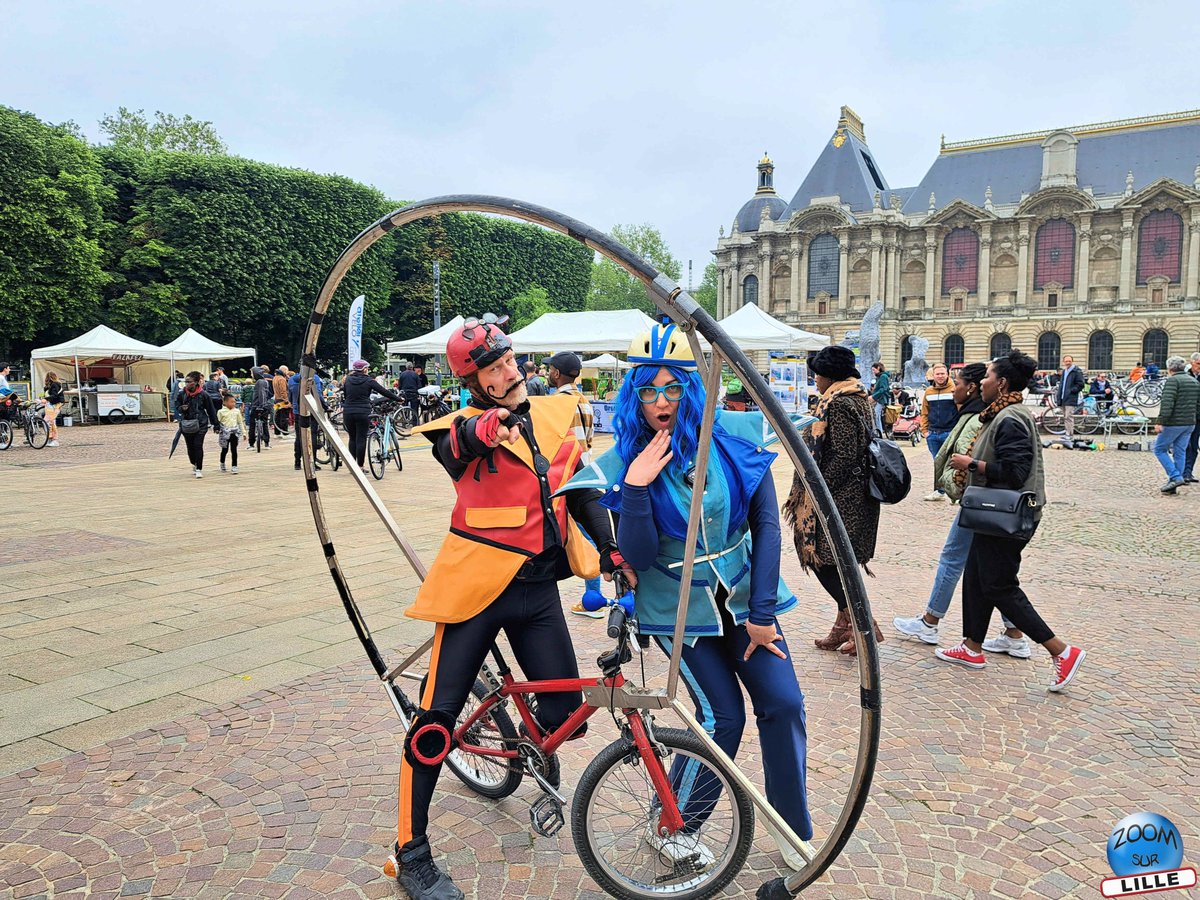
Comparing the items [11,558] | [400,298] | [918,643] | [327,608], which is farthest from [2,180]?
[918,643]

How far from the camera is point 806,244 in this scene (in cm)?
7538

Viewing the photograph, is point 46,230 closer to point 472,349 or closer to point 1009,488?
point 472,349

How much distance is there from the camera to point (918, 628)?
18.1 feet

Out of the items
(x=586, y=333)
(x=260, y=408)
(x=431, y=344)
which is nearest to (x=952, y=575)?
(x=586, y=333)

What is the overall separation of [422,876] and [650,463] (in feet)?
4.99

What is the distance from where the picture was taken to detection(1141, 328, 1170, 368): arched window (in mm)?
63562

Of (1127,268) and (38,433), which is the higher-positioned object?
(1127,268)

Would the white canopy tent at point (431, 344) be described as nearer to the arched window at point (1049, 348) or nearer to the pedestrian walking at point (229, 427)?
the pedestrian walking at point (229, 427)

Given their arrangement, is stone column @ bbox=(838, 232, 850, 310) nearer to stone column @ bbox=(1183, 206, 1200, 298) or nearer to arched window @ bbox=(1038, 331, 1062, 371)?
arched window @ bbox=(1038, 331, 1062, 371)

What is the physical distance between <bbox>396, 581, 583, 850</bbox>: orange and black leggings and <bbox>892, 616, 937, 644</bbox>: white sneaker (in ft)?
10.9

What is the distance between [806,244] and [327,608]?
7475cm

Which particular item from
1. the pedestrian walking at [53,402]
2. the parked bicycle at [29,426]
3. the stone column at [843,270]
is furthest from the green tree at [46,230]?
the stone column at [843,270]

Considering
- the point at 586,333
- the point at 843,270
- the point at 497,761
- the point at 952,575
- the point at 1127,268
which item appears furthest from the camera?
the point at 843,270

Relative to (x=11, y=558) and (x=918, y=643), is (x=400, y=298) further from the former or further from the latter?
(x=918, y=643)
